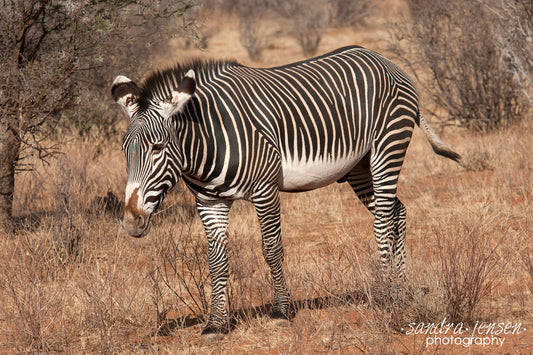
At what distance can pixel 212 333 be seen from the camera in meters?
4.25

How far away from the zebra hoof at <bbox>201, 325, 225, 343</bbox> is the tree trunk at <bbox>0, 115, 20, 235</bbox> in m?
2.96

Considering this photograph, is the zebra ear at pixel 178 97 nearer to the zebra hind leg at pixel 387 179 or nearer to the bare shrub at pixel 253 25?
the zebra hind leg at pixel 387 179

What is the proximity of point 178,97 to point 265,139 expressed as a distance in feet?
2.44

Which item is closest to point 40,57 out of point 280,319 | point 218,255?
point 218,255

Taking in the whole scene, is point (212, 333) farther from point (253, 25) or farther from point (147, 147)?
point (253, 25)

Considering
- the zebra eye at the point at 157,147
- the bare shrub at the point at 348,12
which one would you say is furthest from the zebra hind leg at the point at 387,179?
→ the bare shrub at the point at 348,12

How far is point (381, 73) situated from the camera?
512 cm

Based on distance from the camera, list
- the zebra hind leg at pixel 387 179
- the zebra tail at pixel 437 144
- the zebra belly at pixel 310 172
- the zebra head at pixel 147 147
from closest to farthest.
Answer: the zebra head at pixel 147 147
the zebra belly at pixel 310 172
the zebra hind leg at pixel 387 179
the zebra tail at pixel 437 144

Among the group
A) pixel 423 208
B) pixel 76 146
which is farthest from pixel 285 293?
pixel 76 146

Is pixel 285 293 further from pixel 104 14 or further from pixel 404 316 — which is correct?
pixel 104 14

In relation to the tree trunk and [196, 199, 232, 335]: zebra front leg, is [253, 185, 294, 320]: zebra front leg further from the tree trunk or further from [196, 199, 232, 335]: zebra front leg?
the tree trunk

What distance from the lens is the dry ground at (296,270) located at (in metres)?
4.11

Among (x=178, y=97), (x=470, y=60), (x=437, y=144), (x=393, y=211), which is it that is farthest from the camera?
(x=470, y=60)

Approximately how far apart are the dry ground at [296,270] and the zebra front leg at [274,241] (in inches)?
5.3
